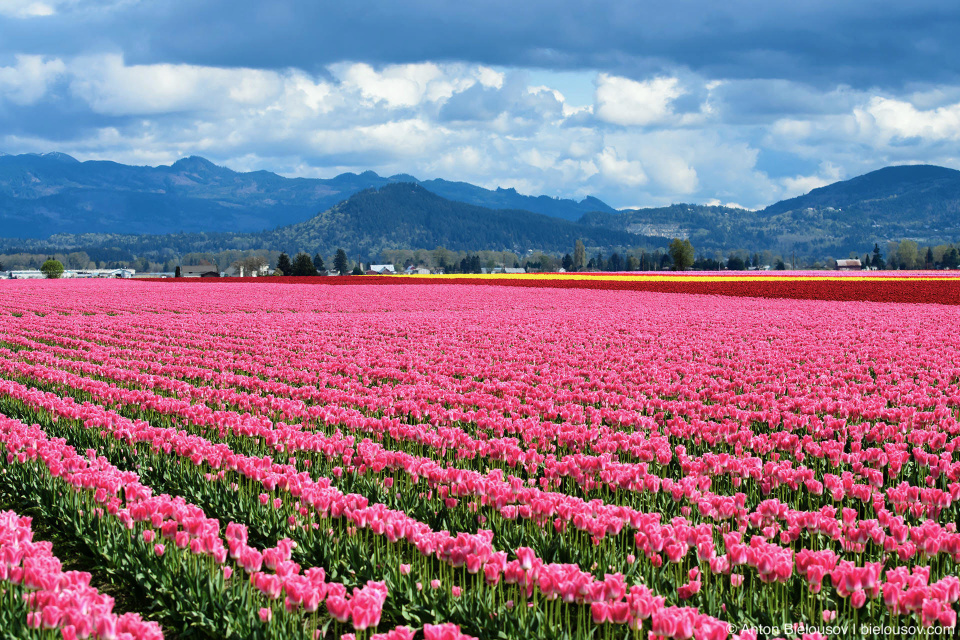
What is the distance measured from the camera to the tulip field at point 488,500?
4750 millimetres

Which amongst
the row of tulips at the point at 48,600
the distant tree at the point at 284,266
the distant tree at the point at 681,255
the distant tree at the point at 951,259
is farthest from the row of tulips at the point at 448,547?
the distant tree at the point at 951,259

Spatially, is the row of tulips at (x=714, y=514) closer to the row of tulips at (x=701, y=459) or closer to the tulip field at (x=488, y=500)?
the tulip field at (x=488, y=500)

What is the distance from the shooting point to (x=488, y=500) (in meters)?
6.49

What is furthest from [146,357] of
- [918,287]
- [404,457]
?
[918,287]

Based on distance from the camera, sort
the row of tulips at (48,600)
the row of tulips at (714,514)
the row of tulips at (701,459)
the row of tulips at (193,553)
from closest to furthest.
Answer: the row of tulips at (48,600), the row of tulips at (193,553), the row of tulips at (714,514), the row of tulips at (701,459)

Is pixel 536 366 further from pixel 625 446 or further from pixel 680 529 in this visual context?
pixel 680 529

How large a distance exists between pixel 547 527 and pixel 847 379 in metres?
9.31

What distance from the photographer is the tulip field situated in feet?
15.6

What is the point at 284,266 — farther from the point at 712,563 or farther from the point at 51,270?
the point at 712,563

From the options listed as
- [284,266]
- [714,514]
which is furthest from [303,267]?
[714,514]

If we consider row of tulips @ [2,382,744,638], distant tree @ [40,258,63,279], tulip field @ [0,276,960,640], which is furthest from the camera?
distant tree @ [40,258,63,279]

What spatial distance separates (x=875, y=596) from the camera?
4691 mm

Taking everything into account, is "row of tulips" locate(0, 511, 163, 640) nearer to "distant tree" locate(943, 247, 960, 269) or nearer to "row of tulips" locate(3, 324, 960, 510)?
"row of tulips" locate(3, 324, 960, 510)

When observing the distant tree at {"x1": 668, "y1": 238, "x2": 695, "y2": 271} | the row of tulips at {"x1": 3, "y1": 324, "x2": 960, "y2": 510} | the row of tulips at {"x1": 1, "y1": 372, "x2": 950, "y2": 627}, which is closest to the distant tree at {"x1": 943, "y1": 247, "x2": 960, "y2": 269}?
the distant tree at {"x1": 668, "y1": 238, "x2": 695, "y2": 271}
